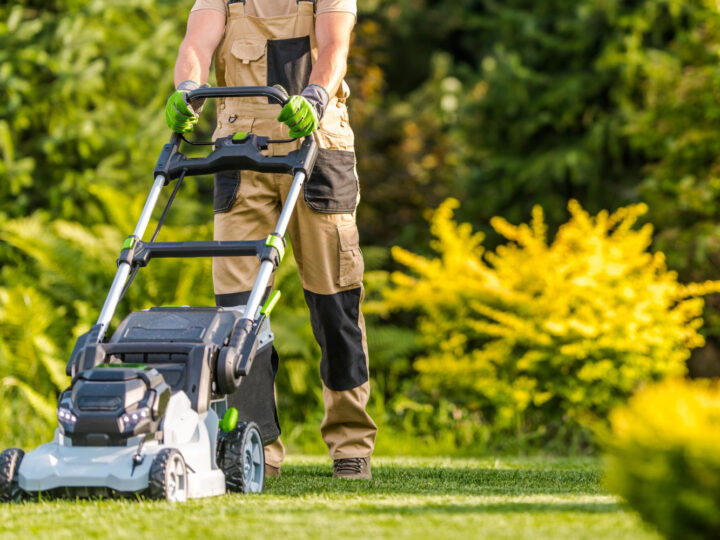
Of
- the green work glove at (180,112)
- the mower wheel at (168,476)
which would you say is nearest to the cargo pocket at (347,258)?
the green work glove at (180,112)

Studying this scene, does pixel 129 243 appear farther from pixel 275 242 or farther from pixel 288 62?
pixel 288 62

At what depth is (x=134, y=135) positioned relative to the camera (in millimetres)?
7262

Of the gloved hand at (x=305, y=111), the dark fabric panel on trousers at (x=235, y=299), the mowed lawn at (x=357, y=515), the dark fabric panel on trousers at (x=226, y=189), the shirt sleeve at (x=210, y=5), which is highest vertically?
the shirt sleeve at (x=210, y=5)

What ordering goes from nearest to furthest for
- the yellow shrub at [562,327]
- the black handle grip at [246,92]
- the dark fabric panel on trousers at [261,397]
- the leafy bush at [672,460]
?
the leafy bush at [672,460]
the black handle grip at [246,92]
the dark fabric panel on trousers at [261,397]
the yellow shrub at [562,327]

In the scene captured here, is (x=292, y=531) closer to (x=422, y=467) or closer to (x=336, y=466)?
(x=336, y=466)

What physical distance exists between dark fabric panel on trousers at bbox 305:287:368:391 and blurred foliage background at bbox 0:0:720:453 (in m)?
2.15

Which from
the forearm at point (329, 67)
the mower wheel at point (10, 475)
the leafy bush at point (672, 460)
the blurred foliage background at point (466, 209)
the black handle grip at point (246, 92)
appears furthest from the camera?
the blurred foliage background at point (466, 209)

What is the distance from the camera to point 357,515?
2.42 metres

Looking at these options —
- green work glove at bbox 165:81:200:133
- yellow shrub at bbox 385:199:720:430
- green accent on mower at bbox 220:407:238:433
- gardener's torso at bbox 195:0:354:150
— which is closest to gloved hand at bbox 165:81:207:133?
green work glove at bbox 165:81:200:133

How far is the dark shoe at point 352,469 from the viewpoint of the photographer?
351cm

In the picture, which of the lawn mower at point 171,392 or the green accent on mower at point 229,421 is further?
the green accent on mower at point 229,421

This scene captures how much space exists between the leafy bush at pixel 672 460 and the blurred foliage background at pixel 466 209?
3.78 metres

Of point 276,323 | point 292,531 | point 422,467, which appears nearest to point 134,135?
point 276,323

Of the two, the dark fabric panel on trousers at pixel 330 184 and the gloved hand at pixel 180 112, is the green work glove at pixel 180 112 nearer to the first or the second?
the gloved hand at pixel 180 112
